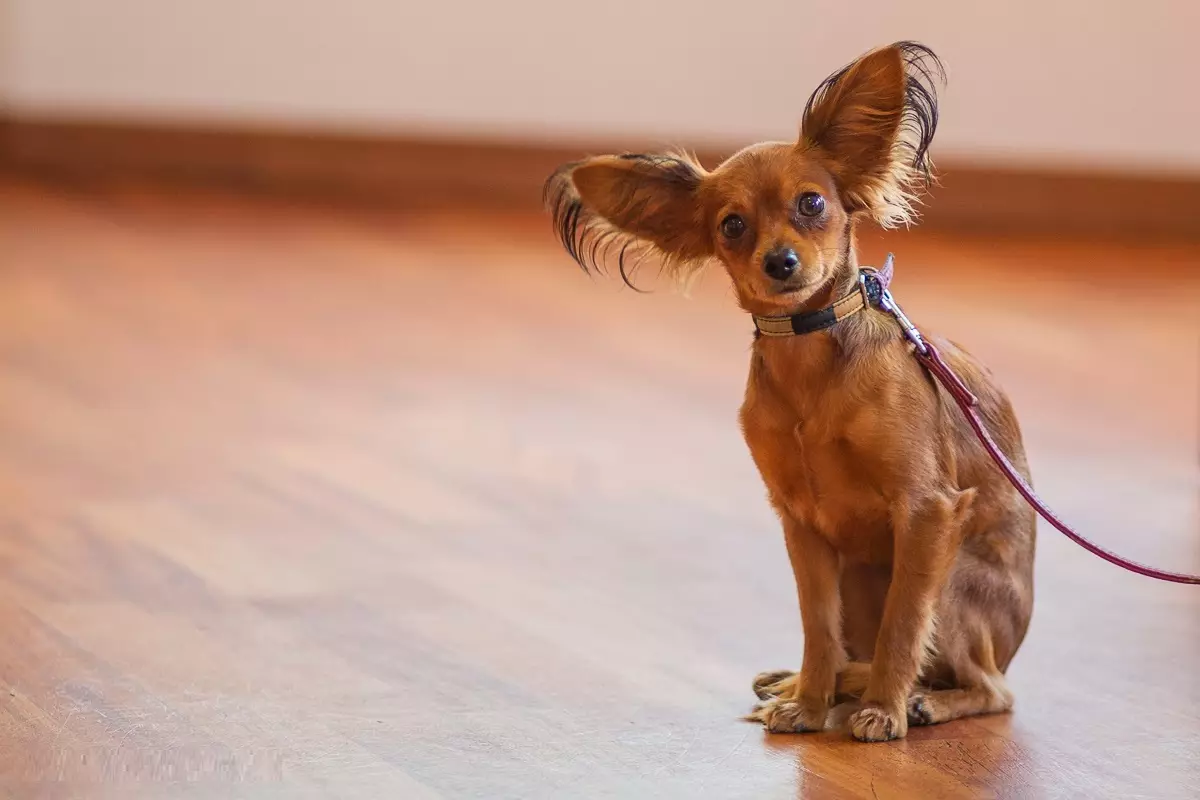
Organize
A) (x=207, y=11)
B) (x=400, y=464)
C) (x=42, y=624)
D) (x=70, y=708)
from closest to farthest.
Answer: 1. (x=70, y=708)
2. (x=42, y=624)
3. (x=400, y=464)
4. (x=207, y=11)

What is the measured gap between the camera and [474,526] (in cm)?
363

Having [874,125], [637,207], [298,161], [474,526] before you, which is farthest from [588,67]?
[874,125]

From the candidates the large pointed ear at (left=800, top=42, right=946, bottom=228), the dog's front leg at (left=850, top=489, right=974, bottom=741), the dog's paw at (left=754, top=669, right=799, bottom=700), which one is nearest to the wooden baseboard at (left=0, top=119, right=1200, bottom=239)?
the dog's paw at (left=754, top=669, right=799, bottom=700)

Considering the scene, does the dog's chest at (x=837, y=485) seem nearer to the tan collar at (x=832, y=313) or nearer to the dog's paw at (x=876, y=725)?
the tan collar at (x=832, y=313)

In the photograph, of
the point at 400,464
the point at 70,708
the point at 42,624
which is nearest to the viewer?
the point at 70,708

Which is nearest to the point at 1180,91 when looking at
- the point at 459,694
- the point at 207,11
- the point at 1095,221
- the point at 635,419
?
the point at 1095,221

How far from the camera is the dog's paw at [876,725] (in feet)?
7.90

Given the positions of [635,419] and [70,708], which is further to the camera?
[635,419]

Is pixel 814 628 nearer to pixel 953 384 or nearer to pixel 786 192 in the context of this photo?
pixel 953 384

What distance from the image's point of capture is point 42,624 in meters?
2.88

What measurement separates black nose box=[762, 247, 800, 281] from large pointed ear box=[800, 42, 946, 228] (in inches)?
7.5

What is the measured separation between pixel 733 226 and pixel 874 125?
237 millimetres

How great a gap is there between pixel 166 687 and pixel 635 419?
2064 millimetres

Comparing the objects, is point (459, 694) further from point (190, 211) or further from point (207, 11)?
point (207, 11)
